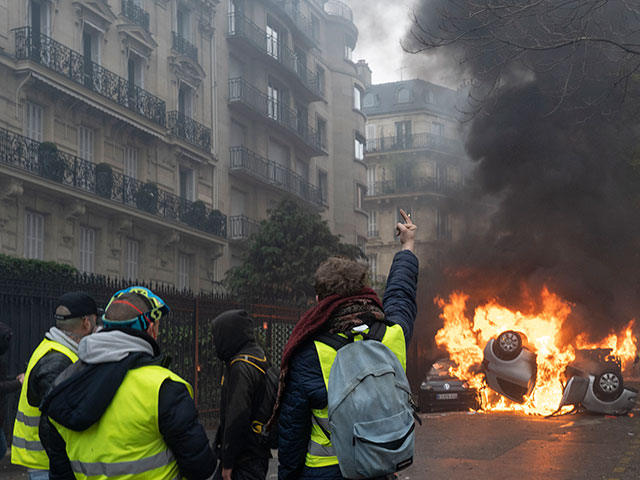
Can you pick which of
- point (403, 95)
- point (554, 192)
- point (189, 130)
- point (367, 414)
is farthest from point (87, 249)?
point (403, 95)

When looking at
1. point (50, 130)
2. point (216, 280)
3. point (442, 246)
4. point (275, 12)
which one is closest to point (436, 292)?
point (442, 246)

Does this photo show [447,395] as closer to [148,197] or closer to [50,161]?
[50,161]

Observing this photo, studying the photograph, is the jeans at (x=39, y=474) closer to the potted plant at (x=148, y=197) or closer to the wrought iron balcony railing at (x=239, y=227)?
the potted plant at (x=148, y=197)

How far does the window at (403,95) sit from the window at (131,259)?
36377 mm

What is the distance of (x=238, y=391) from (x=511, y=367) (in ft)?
45.2

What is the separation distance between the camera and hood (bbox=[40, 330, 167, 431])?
10.2ft

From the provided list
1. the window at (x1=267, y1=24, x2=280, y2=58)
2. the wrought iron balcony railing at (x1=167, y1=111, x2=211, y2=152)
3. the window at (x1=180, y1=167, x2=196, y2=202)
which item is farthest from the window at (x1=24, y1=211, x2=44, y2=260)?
the window at (x1=267, y1=24, x2=280, y2=58)

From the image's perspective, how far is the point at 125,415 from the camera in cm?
312

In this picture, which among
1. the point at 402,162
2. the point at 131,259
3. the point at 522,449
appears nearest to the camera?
the point at 522,449

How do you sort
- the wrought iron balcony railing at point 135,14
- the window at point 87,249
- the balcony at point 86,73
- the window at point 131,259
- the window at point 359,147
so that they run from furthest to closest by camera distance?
the window at point 359,147 < the wrought iron balcony railing at point 135,14 < the window at point 131,259 < the window at point 87,249 < the balcony at point 86,73

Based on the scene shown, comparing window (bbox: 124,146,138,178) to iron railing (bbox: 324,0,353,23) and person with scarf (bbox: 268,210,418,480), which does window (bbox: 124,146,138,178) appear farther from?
person with scarf (bbox: 268,210,418,480)

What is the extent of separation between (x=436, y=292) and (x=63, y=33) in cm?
1238

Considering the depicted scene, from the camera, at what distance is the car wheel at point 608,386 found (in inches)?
643

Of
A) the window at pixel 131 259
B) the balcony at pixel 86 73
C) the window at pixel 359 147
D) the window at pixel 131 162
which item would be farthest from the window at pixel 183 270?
the window at pixel 359 147
